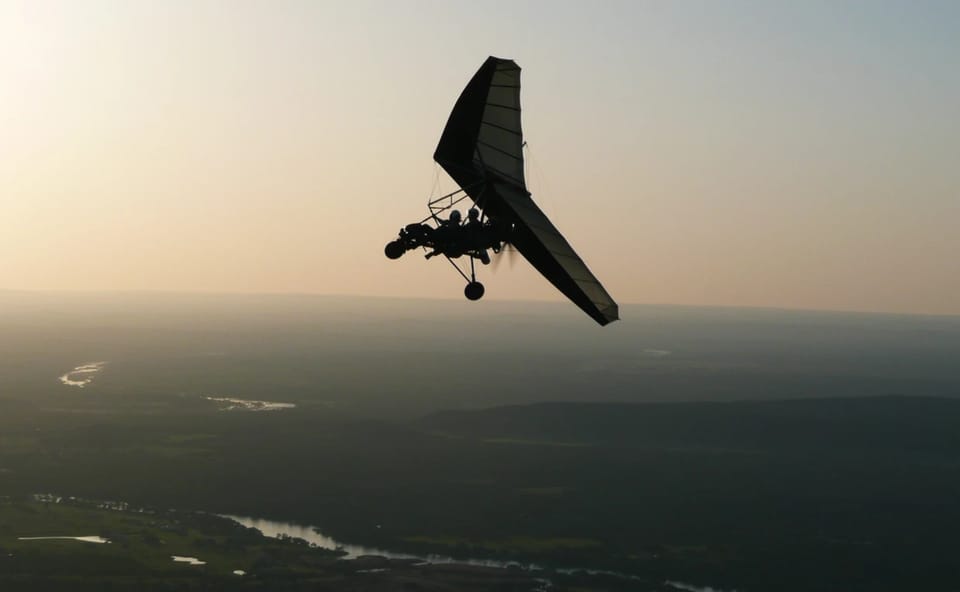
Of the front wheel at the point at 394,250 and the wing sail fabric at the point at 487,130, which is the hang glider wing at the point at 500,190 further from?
the front wheel at the point at 394,250

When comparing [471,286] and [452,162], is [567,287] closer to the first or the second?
[471,286]

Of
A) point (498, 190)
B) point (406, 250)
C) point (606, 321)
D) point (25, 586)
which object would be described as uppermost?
point (498, 190)

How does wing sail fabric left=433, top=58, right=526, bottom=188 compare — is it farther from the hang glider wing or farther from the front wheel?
the front wheel

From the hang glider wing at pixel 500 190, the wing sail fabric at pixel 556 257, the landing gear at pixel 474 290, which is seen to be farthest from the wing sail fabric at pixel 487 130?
the landing gear at pixel 474 290

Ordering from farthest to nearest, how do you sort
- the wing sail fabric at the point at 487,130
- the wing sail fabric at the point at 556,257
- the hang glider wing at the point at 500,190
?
1. the wing sail fabric at the point at 487,130
2. the hang glider wing at the point at 500,190
3. the wing sail fabric at the point at 556,257

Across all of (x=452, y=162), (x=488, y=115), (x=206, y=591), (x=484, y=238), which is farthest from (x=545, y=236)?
(x=206, y=591)

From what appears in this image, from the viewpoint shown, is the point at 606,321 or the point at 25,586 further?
the point at 25,586
